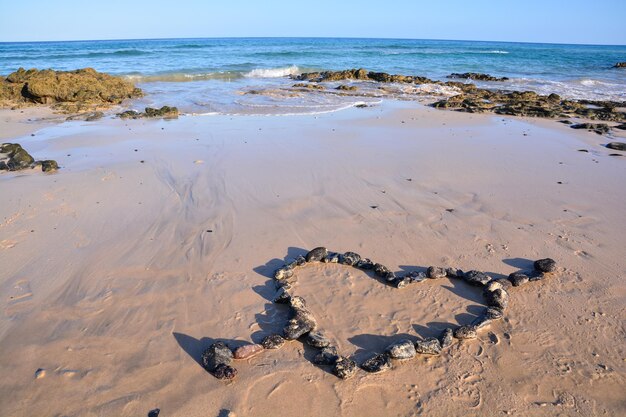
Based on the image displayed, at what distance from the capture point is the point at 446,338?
133 inches

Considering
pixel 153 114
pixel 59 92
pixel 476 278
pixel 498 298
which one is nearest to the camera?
pixel 498 298

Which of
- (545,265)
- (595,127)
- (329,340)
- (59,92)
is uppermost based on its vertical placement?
(59,92)

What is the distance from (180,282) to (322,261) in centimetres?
155

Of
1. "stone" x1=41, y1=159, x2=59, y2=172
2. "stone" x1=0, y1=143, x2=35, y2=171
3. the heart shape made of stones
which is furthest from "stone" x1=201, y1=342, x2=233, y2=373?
"stone" x1=0, y1=143, x2=35, y2=171

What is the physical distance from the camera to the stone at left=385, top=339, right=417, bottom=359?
10.5 ft

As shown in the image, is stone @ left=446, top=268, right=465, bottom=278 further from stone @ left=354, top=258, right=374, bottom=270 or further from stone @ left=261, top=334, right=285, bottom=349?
stone @ left=261, top=334, right=285, bottom=349

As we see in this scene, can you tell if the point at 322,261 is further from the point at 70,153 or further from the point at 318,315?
the point at 70,153

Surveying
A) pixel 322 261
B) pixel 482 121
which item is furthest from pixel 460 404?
pixel 482 121

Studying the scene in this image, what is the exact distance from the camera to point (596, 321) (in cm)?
362

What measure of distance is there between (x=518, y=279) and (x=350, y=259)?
1751 mm

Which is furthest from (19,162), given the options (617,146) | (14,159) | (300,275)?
(617,146)

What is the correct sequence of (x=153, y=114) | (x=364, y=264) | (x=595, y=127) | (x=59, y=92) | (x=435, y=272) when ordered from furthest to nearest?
(x=59, y=92)
(x=153, y=114)
(x=595, y=127)
(x=364, y=264)
(x=435, y=272)

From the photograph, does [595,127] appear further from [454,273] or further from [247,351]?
[247,351]

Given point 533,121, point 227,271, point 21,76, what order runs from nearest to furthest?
1. point 227,271
2. point 533,121
3. point 21,76
